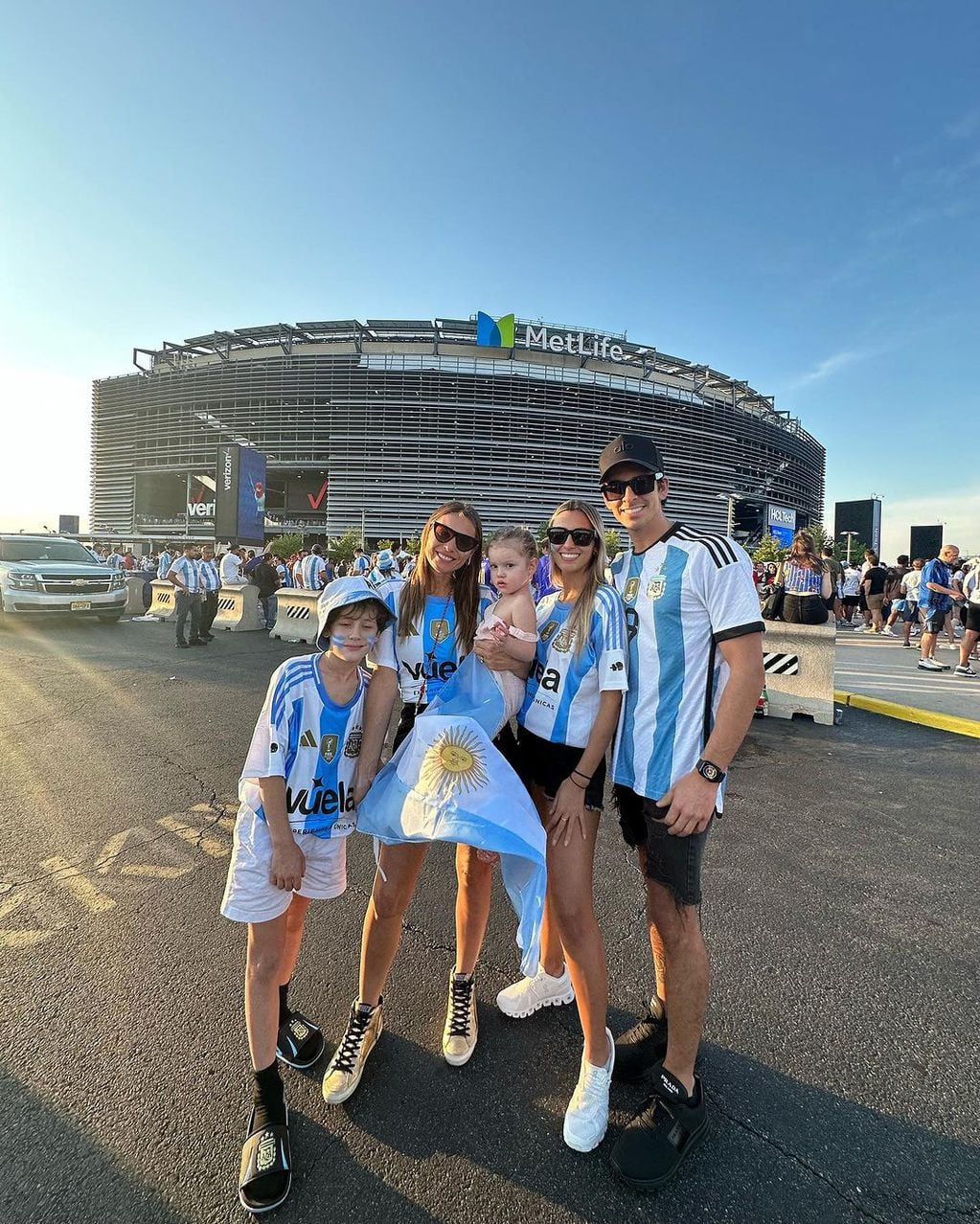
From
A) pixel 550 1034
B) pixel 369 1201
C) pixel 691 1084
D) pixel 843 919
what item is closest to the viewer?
pixel 369 1201

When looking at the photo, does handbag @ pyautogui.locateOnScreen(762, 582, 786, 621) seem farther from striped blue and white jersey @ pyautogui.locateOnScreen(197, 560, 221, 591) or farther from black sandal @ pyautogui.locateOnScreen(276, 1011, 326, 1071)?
striped blue and white jersey @ pyautogui.locateOnScreen(197, 560, 221, 591)

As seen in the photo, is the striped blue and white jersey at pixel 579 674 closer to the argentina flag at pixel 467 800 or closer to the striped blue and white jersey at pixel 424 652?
the argentina flag at pixel 467 800

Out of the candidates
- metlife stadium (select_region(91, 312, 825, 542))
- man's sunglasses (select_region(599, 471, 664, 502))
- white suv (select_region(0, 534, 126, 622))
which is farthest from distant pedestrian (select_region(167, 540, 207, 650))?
metlife stadium (select_region(91, 312, 825, 542))

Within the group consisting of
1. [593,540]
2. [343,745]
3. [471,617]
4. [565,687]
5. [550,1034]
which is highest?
[593,540]

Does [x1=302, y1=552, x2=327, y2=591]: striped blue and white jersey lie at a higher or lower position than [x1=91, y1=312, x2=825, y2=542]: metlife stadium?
lower

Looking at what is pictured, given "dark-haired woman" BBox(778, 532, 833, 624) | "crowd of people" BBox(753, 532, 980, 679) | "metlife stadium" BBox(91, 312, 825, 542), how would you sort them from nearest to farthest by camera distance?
1. "dark-haired woman" BBox(778, 532, 833, 624)
2. "crowd of people" BBox(753, 532, 980, 679)
3. "metlife stadium" BBox(91, 312, 825, 542)

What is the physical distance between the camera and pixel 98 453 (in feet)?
232

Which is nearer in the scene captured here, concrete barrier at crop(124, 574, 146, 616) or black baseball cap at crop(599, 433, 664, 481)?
black baseball cap at crop(599, 433, 664, 481)

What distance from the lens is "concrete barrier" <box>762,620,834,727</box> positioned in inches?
273

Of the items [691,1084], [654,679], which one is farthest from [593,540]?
[691,1084]

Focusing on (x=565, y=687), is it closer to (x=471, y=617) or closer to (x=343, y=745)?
(x=471, y=617)

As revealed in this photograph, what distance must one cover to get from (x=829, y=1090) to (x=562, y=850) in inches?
50.1

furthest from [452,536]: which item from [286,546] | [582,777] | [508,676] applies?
[286,546]

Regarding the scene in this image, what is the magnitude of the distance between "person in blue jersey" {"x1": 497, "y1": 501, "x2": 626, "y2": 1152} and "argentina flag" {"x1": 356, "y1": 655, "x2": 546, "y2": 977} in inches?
6.2
